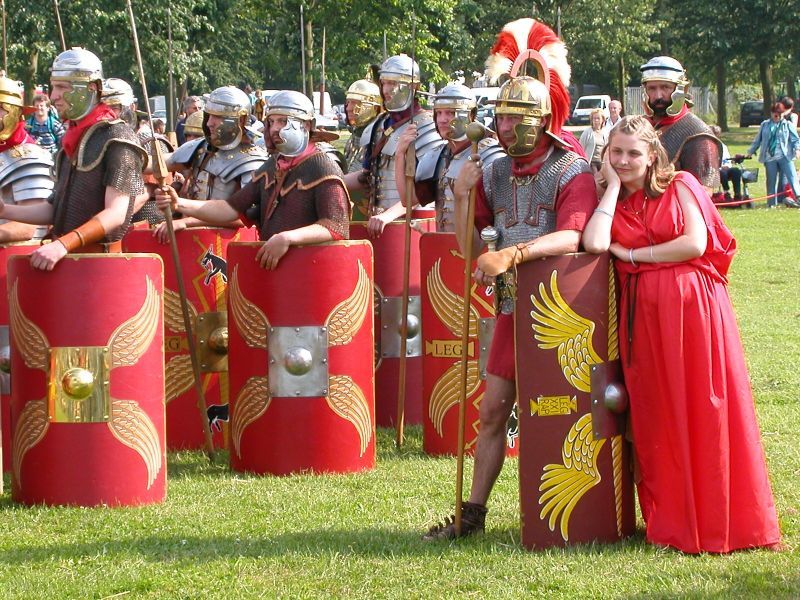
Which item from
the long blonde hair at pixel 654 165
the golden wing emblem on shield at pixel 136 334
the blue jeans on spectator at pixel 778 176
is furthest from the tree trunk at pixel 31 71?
the long blonde hair at pixel 654 165

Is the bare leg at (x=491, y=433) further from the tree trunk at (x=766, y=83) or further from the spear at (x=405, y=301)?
the tree trunk at (x=766, y=83)

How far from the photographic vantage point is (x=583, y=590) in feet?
17.0

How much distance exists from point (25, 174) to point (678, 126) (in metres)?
3.35

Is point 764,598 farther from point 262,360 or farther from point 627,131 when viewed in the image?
point 262,360

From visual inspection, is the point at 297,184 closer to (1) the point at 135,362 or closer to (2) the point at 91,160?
(2) the point at 91,160

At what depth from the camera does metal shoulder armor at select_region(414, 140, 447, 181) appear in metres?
8.51

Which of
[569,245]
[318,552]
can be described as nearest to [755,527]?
[569,245]

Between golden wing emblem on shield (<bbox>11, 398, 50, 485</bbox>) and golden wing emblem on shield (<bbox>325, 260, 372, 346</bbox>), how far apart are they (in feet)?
4.63

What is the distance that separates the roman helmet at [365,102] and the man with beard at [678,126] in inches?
122

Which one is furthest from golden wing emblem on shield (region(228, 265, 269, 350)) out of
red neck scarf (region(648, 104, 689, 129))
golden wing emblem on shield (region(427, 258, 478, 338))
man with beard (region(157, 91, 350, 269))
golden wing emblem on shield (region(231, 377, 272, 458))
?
red neck scarf (region(648, 104, 689, 129))

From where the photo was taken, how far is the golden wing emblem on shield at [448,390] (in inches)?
304

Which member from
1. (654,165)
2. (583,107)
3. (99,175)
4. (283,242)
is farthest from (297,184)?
(583,107)

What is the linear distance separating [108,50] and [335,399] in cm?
2179

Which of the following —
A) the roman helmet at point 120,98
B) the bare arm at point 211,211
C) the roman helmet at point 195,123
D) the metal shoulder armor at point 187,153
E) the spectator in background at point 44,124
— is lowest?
the bare arm at point 211,211
